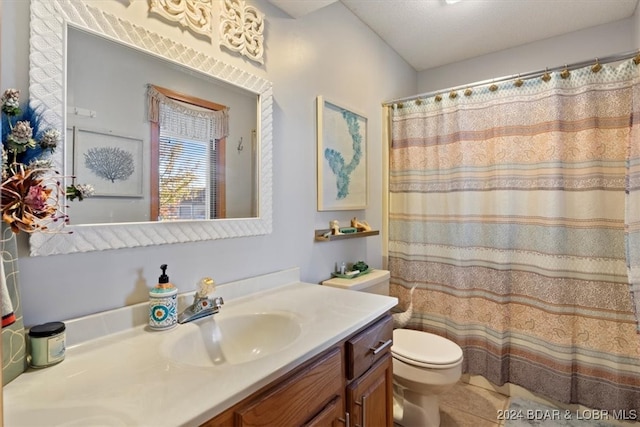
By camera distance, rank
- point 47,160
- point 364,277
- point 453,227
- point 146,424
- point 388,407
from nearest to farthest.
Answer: point 146,424 → point 47,160 → point 388,407 → point 364,277 → point 453,227

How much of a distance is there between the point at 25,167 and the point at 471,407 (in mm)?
2397

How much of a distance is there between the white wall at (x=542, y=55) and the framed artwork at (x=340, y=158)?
1.21 meters

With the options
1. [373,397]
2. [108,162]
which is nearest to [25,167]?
[108,162]

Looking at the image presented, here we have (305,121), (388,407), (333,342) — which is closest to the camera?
(333,342)

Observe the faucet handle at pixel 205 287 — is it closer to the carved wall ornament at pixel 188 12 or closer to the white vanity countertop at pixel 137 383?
the white vanity countertop at pixel 137 383

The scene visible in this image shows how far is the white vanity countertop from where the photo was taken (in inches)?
24.6

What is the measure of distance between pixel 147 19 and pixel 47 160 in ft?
1.94

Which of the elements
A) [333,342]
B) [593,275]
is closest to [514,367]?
[593,275]

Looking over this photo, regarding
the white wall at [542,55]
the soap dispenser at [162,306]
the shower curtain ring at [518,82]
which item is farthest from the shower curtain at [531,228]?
the soap dispenser at [162,306]

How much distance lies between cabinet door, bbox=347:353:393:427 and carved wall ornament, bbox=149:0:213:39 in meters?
1.42

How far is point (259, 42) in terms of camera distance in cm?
146

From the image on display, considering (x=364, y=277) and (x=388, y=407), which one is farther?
(x=364, y=277)

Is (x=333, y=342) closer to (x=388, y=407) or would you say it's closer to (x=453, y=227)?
(x=388, y=407)

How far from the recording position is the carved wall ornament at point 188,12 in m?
1.12
